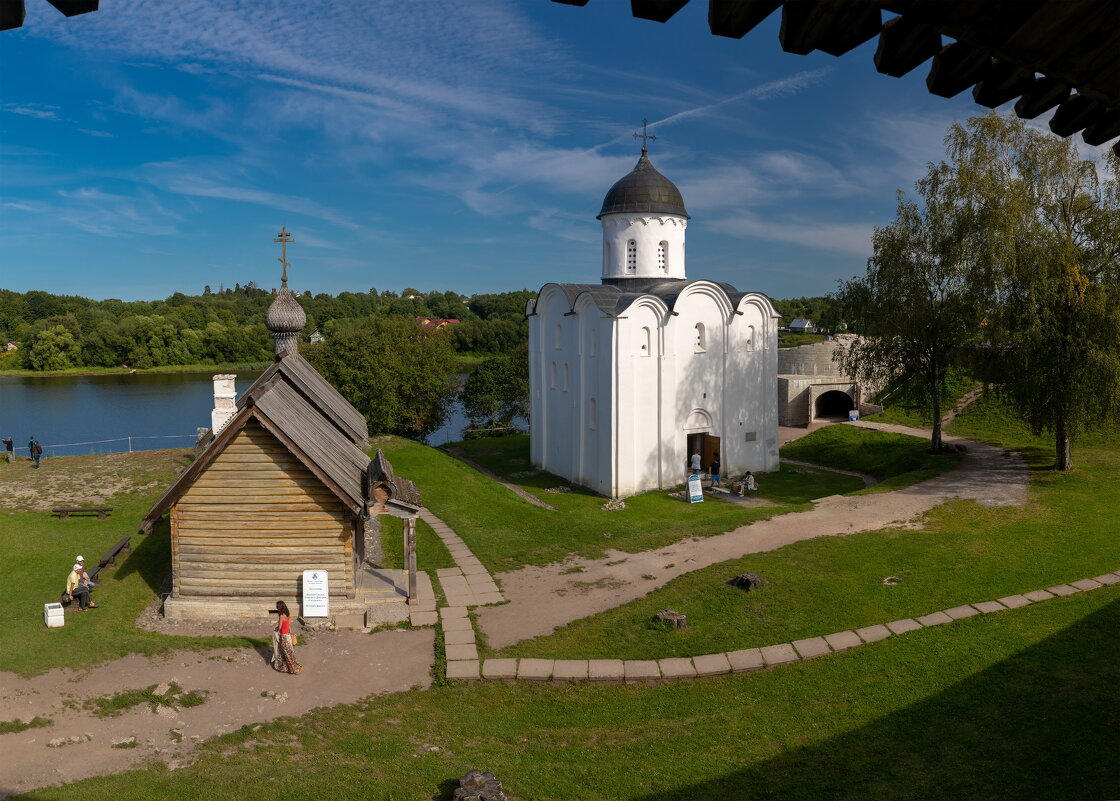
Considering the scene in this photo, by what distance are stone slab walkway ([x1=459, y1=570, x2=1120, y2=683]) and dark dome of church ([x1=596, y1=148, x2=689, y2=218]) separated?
19.3m

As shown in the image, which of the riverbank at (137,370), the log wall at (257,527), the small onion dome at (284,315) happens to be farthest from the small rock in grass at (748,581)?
the riverbank at (137,370)

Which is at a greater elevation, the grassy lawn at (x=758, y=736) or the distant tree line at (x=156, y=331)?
the distant tree line at (x=156, y=331)

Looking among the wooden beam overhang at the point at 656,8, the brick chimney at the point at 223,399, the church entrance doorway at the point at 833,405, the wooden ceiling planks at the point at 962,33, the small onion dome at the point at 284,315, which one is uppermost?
the small onion dome at the point at 284,315

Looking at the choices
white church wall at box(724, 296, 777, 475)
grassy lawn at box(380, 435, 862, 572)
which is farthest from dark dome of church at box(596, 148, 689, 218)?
grassy lawn at box(380, 435, 862, 572)

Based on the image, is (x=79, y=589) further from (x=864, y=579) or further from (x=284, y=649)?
(x=864, y=579)

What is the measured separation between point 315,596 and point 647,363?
1490 cm

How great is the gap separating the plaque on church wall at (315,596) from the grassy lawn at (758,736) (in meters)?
2.87

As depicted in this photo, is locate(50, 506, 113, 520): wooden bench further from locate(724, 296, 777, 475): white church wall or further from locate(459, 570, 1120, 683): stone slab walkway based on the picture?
locate(724, 296, 777, 475): white church wall

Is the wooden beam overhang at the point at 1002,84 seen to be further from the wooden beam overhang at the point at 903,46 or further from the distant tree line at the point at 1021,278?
the distant tree line at the point at 1021,278

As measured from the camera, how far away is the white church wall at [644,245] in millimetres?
29047

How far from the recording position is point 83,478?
82.3 ft

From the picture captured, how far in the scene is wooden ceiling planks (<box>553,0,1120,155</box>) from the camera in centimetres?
236

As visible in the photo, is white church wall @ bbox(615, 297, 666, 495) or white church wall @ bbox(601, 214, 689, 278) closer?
white church wall @ bbox(615, 297, 666, 495)

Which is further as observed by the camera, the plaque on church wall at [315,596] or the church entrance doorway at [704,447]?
the church entrance doorway at [704,447]
